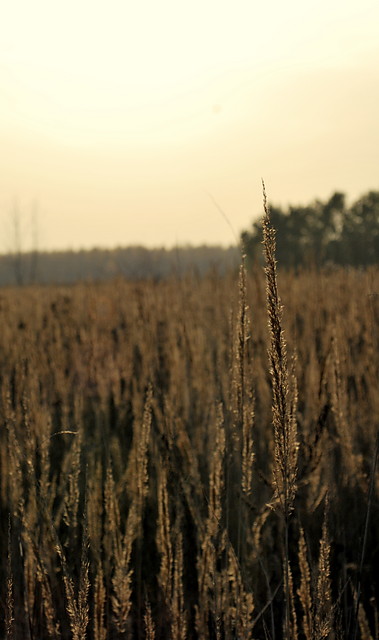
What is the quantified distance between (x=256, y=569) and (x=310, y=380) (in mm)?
1080

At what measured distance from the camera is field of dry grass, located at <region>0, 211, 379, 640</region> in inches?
43.4

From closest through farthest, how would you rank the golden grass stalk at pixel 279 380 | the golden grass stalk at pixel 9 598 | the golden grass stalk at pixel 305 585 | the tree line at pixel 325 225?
the golden grass stalk at pixel 279 380 → the golden grass stalk at pixel 9 598 → the golden grass stalk at pixel 305 585 → the tree line at pixel 325 225

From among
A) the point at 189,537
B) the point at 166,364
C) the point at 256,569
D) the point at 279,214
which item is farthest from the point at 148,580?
the point at 279,214

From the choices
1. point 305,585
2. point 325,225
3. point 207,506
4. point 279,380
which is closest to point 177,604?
point 305,585

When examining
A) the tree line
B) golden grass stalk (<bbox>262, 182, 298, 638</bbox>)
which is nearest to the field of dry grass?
golden grass stalk (<bbox>262, 182, 298, 638</bbox>)

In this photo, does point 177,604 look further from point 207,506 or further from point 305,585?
point 207,506

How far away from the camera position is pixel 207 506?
177 cm

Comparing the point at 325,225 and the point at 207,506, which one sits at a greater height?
the point at 325,225

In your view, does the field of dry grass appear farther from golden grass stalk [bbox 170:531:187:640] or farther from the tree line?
the tree line

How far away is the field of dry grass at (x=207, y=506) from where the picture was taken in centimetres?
110

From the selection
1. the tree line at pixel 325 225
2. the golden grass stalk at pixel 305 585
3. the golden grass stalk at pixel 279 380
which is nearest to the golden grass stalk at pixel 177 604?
the golden grass stalk at pixel 305 585

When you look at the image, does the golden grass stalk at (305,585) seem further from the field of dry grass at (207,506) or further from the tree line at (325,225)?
the tree line at (325,225)

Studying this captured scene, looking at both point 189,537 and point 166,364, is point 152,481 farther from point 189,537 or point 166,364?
point 166,364

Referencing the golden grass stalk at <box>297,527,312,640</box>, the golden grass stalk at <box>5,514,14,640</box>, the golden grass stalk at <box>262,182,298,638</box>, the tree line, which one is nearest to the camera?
the golden grass stalk at <box>262,182,298,638</box>
